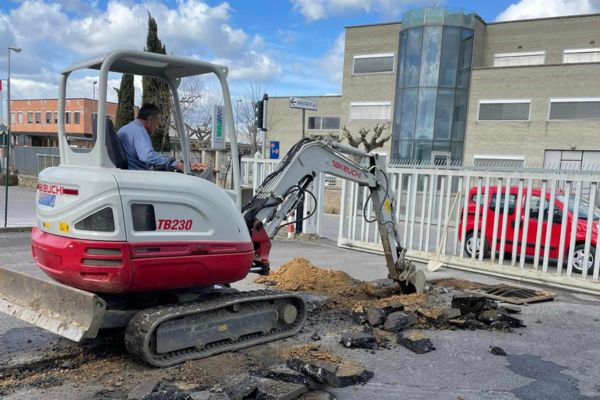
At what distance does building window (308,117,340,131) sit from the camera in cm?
3527

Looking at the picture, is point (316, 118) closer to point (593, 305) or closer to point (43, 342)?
point (593, 305)

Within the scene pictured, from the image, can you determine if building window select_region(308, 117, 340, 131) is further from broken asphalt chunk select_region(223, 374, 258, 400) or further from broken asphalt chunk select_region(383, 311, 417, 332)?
broken asphalt chunk select_region(223, 374, 258, 400)

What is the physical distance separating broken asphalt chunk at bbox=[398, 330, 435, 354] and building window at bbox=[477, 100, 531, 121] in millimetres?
24461

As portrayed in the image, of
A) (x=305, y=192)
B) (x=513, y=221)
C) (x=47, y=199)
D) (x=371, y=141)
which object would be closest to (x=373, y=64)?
(x=371, y=141)

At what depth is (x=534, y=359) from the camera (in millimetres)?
5207

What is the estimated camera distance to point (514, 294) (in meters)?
7.82

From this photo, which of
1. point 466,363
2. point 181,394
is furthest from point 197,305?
point 466,363

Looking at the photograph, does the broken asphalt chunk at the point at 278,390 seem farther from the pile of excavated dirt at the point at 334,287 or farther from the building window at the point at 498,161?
the building window at the point at 498,161

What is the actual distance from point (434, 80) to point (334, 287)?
22.8m

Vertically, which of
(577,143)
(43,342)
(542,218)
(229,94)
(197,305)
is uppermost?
(577,143)

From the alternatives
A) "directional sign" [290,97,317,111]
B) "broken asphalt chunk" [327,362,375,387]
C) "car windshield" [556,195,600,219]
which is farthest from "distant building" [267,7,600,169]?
"broken asphalt chunk" [327,362,375,387]

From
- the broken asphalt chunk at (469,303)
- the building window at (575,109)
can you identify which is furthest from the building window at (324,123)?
the broken asphalt chunk at (469,303)

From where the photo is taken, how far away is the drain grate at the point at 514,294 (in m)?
7.48

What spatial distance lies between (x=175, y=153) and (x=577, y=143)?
25087mm
